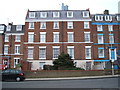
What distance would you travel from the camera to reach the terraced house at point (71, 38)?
4194 cm

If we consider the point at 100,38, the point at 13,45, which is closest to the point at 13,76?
the point at 13,45

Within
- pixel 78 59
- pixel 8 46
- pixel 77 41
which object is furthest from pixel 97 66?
pixel 8 46

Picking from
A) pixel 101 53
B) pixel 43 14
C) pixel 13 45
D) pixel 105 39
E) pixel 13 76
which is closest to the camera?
pixel 13 76

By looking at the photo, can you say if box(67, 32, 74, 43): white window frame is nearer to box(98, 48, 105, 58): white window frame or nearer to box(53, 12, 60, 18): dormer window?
box(53, 12, 60, 18): dormer window

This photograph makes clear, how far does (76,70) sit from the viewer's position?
105 ft

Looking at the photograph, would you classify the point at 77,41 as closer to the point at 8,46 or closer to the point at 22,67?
the point at 22,67

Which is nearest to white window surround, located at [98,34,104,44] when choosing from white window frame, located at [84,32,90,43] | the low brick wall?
white window frame, located at [84,32,90,43]

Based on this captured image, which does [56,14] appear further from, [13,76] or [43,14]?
[13,76]

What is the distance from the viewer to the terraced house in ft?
138

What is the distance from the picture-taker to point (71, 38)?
141ft

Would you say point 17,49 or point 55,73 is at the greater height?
point 17,49

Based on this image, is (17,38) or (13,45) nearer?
(13,45)

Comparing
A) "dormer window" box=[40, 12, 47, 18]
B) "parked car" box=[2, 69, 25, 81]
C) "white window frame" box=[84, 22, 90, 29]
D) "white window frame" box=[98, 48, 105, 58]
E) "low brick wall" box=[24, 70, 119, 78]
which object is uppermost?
"dormer window" box=[40, 12, 47, 18]

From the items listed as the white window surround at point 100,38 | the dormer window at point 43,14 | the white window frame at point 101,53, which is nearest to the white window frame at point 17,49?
the dormer window at point 43,14
